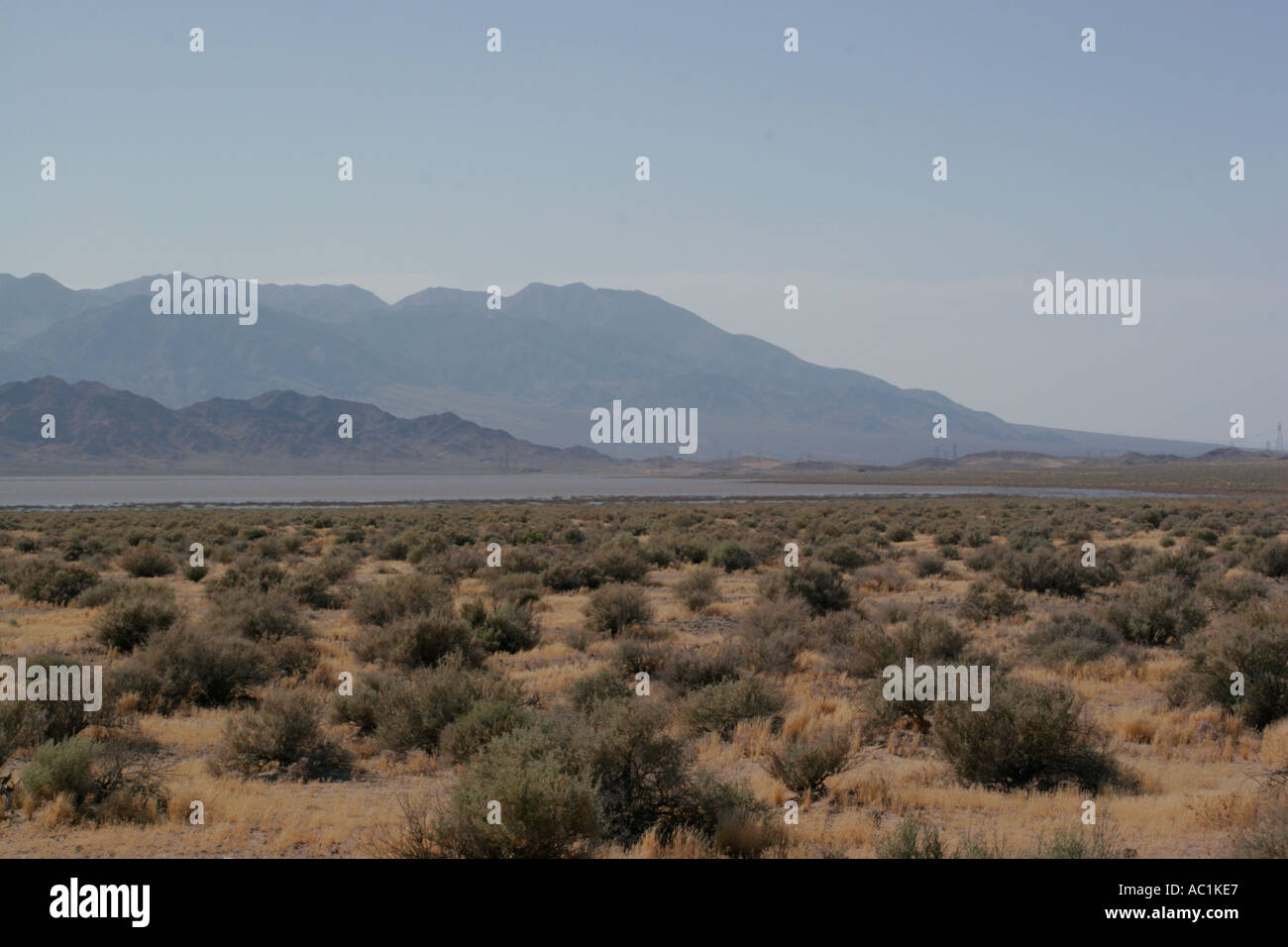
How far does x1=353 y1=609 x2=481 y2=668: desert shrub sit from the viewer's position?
514 inches

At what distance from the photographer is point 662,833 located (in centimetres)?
693

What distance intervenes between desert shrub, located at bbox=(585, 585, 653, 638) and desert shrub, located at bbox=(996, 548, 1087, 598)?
8.91 metres

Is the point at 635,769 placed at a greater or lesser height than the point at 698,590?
greater

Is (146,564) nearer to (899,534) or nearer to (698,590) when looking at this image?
(698,590)

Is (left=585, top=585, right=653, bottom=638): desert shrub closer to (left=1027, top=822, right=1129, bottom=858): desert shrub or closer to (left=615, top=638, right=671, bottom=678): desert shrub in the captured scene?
(left=615, top=638, right=671, bottom=678): desert shrub

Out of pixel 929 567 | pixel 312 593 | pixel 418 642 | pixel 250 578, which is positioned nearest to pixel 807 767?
pixel 418 642

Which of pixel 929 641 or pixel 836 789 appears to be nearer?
pixel 836 789

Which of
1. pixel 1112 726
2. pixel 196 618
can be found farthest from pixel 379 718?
pixel 196 618

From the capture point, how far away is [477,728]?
877cm

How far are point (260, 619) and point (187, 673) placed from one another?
3229mm

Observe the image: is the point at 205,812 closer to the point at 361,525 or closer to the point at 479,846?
the point at 479,846

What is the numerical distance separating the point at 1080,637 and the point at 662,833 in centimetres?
924

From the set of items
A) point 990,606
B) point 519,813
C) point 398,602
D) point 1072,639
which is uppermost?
point 519,813

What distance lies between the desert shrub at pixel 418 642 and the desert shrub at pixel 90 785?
5087 millimetres
